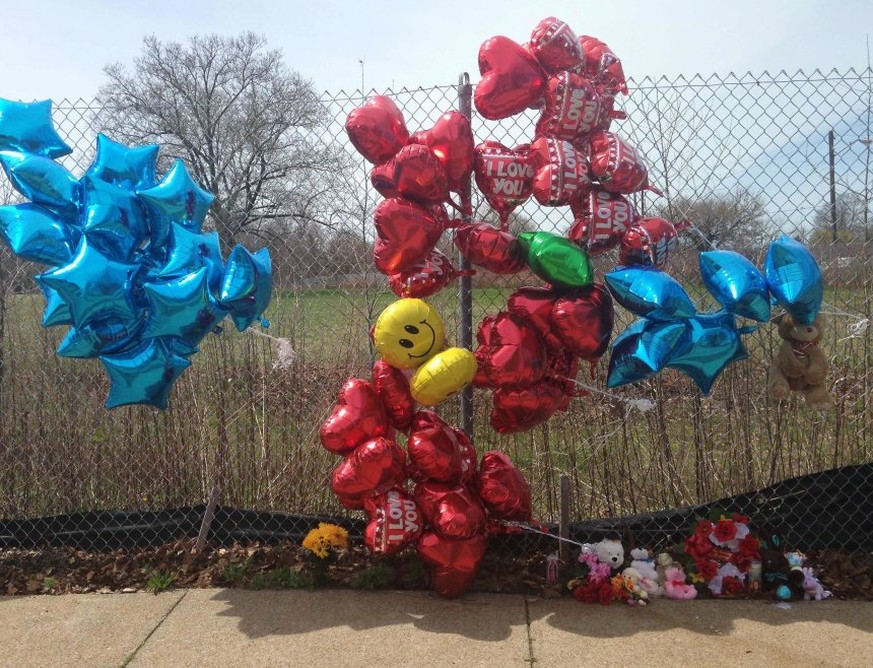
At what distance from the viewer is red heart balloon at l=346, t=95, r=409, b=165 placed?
2.76 metres

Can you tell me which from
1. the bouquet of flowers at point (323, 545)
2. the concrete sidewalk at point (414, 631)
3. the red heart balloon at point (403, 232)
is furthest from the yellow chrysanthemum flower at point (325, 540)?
the red heart balloon at point (403, 232)

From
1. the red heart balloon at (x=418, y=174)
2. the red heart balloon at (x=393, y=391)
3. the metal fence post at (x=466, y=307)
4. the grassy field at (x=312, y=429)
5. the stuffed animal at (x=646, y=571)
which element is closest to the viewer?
the red heart balloon at (x=418, y=174)

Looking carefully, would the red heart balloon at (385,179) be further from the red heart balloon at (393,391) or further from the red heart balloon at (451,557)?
the red heart balloon at (451,557)

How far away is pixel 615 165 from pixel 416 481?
1.56 metres

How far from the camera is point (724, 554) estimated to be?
3057mm

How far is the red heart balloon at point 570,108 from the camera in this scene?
278 centimetres

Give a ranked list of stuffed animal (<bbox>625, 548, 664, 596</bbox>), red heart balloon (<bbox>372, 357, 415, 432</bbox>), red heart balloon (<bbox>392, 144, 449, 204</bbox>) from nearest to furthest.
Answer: red heart balloon (<bbox>392, 144, 449, 204</bbox>) → red heart balloon (<bbox>372, 357, 415, 432</bbox>) → stuffed animal (<bbox>625, 548, 664, 596</bbox>)

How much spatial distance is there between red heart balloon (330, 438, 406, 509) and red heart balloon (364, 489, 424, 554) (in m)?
0.05

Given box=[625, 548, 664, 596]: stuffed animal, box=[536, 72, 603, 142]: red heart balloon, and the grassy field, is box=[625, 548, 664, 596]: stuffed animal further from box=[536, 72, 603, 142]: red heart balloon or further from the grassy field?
box=[536, 72, 603, 142]: red heart balloon

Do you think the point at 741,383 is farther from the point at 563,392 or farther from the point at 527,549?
the point at 527,549

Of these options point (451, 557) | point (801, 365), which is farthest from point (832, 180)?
point (451, 557)

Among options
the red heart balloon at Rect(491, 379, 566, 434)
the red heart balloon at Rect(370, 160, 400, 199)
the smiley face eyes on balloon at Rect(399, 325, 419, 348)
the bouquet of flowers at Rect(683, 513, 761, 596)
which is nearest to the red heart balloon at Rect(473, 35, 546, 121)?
the red heart balloon at Rect(370, 160, 400, 199)

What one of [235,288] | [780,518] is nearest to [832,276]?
[780,518]

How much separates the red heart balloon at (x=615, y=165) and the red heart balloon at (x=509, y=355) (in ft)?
2.20
